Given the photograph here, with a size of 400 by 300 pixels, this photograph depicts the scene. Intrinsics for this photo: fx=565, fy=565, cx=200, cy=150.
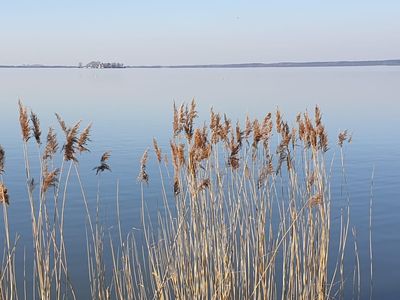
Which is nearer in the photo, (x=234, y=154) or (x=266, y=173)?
(x=234, y=154)

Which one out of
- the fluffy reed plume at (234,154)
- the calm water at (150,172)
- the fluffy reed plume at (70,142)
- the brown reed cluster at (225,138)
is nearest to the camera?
the fluffy reed plume at (70,142)

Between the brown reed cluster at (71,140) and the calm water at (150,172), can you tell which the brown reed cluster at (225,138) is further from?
the brown reed cluster at (71,140)

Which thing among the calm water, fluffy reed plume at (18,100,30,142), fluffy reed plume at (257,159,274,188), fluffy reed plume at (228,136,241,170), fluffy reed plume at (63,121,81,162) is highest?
fluffy reed plume at (18,100,30,142)

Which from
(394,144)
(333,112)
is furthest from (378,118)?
(394,144)

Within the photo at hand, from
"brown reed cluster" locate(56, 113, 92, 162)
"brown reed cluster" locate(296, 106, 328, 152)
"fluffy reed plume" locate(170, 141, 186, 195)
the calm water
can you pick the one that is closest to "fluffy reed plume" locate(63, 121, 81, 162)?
"brown reed cluster" locate(56, 113, 92, 162)

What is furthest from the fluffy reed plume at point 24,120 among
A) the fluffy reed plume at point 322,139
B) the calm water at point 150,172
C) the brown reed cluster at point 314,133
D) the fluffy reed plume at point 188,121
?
the fluffy reed plume at point 322,139

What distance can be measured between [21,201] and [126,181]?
8.17 feet

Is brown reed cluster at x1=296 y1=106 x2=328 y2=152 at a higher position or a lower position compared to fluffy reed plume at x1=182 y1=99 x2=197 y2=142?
lower

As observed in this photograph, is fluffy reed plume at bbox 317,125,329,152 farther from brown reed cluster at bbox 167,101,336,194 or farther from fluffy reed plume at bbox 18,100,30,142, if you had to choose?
fluffy reed plume at bbox 18,100,30,142

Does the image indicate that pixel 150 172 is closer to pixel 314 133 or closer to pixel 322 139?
pixel 322 139

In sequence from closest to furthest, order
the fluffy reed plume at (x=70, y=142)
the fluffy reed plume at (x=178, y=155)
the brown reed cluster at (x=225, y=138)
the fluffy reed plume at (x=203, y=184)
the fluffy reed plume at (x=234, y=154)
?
the fluffy reed plume at (x=70, y=142)
the fluffy reed plume at (x=178, y=155)
the brown reed cluster at (x=225, y=138)
the fluffy reed plume at (x=203, y=184)
the fluffy reed plume at (x=234, y=154)

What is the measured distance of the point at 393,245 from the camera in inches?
362

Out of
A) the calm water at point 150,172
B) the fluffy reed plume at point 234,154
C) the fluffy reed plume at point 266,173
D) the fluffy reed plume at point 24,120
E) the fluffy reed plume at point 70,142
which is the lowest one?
the calm water at point 150,172

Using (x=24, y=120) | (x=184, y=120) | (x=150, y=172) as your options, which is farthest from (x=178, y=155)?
(x=150, y=172)
